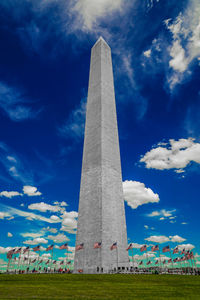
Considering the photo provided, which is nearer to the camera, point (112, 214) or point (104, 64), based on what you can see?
point (112, 214)

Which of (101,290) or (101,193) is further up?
(101,193)

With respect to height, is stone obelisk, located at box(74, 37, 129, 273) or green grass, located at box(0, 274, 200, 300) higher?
stone obelisk, located at box(74, 37, 129, 273)

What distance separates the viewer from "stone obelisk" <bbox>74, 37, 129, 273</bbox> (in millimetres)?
34384

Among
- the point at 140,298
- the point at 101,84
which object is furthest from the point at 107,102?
the point at 140,298

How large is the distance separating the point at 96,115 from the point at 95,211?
1897 centimetres

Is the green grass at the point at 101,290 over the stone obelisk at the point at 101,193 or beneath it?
beneath

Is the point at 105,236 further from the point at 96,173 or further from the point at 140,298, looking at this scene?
the point at 140,298

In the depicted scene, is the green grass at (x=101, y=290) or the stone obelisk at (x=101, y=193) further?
the stone obelisk at (x=101, y=193)

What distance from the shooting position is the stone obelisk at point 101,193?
3438 cm

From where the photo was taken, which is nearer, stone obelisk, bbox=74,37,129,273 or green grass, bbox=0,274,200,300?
green grass, bbox=0,274,200,300

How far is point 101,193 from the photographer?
121 ft

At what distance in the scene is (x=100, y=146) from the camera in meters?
41.4

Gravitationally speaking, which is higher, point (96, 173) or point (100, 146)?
point (100, 146)

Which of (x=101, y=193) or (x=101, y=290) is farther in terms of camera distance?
(x=101, y=193)
